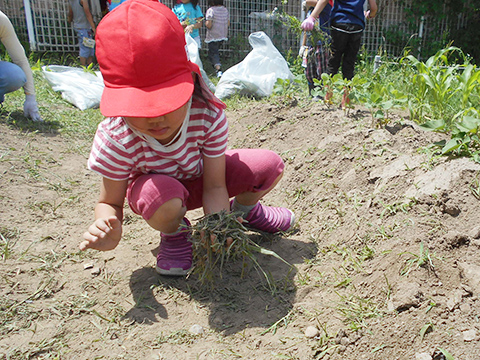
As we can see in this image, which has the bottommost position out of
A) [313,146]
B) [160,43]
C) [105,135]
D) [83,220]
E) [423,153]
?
[83,220]

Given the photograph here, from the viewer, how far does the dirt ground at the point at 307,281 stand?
4.39ft

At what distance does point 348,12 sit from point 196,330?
126 inches

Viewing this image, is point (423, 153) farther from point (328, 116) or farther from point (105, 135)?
point (105, 135)

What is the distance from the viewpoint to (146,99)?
1.31 meters

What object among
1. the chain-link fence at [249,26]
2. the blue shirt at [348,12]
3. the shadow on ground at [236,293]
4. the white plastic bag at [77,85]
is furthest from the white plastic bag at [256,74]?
the shadow on ground at [236,293]

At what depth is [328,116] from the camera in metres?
2.90

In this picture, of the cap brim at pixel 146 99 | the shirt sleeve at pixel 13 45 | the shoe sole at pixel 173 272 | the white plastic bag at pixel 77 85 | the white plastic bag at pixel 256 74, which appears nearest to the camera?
the cap brim at pixel 146 99

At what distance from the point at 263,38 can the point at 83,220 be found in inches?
135

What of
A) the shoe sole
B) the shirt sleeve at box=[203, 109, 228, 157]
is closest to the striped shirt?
the shirt sleeve at box=[203, 109, 228, 157]

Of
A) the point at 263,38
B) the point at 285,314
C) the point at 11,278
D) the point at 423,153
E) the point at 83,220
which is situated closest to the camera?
the point at 285,314

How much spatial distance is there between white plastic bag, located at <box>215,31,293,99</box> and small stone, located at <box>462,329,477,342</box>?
372 centimetres

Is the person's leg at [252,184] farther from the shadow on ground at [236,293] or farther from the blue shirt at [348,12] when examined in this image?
the blue shirt at [348,12]

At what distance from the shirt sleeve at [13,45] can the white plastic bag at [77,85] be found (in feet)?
2.88

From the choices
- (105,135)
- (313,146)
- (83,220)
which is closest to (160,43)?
(105,135)
